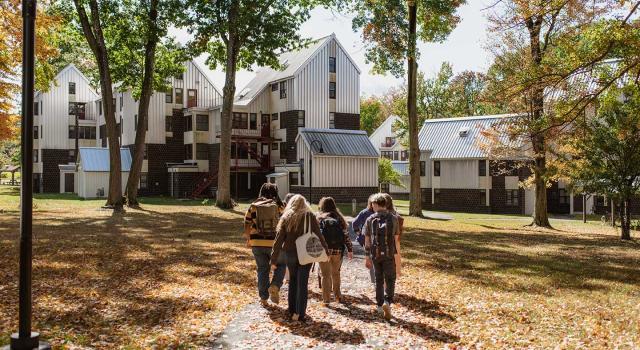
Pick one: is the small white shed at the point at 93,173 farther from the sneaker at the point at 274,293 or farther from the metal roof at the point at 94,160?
the sneaker at the point at 274,293

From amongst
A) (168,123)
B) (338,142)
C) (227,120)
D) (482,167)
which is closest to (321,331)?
(227,120)

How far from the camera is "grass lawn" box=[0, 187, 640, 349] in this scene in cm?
864

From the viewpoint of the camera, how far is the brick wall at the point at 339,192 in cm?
4538

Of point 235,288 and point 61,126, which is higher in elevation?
point 61,126

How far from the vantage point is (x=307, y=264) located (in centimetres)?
905

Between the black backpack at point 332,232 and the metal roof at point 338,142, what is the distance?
114ft

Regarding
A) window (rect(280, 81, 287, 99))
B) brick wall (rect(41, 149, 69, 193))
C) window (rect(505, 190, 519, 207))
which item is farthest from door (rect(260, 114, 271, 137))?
brick wall (rect(41, 149, 69, 193))

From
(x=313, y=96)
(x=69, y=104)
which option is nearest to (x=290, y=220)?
(x=313, y=96)

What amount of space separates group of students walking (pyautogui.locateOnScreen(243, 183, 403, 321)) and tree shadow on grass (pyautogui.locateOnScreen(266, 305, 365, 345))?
0.63 feet

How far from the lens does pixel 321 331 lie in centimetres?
873

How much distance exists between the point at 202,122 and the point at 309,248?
4549 centimetres

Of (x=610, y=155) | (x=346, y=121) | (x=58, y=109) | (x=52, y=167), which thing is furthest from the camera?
(x=58, y=109)

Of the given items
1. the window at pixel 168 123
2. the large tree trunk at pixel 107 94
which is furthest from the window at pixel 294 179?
the large tree trunk at pixel 107 94

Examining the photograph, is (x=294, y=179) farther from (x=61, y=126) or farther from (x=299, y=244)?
(x=299, y=244)
